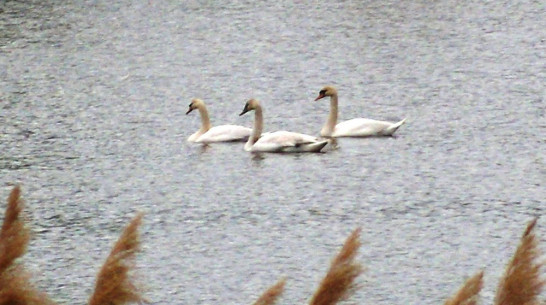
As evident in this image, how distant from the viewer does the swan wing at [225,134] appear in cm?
1544

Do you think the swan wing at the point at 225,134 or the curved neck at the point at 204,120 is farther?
the curved neck at the point at 204,120

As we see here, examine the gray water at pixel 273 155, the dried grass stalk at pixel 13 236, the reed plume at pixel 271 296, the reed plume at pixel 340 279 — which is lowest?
the gray water at pixel 273 155

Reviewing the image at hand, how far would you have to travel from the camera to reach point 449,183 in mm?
13414

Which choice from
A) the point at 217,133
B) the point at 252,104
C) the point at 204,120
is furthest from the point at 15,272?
the point at 204,120

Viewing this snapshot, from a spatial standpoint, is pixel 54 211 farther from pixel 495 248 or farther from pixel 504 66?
pixel 504 66

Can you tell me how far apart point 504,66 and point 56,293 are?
10.4m

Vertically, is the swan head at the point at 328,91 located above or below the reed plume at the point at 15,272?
below

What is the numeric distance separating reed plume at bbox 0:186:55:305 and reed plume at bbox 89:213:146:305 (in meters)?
0.13

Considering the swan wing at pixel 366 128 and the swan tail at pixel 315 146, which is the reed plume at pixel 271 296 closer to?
the swan tail at pixel 315 146

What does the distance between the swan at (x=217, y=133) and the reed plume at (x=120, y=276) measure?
1173 cm

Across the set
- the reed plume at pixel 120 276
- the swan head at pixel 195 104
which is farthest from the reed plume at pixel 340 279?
the swan head at pixel 195 104

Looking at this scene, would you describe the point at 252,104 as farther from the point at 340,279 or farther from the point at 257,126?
the point at 340,279

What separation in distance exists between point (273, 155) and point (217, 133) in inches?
33.8

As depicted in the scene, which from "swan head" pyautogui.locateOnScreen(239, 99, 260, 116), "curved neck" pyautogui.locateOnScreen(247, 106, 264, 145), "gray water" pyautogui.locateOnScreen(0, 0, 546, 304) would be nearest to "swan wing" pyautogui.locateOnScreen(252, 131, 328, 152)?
"gray water" pyautogui.locateOnScreen(0, 0, 546, 304)
